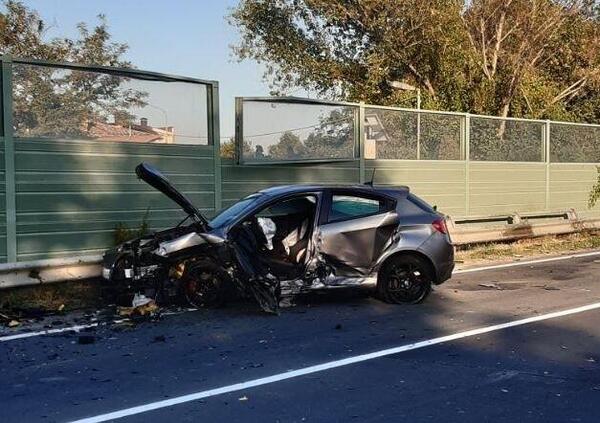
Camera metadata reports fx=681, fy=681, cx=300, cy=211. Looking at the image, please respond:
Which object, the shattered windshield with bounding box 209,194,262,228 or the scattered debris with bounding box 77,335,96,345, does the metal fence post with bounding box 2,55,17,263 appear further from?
the shattered windshield with bounding box 209,194,262,228

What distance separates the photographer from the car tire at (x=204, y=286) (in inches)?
319

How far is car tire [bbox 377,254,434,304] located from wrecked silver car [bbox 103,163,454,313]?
0.01 m

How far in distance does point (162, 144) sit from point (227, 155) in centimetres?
126

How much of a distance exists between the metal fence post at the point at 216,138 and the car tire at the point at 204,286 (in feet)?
9.33

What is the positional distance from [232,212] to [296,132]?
12.7ft

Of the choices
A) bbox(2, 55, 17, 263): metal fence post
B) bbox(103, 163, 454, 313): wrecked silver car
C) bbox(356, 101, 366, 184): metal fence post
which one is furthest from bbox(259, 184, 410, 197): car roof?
bbox(356, 101, 366, 184): metal fence post

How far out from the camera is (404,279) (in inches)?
343

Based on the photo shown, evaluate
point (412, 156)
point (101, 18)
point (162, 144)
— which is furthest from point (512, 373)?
point (101, 18)

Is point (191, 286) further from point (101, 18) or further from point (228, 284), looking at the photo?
point (101, 18)

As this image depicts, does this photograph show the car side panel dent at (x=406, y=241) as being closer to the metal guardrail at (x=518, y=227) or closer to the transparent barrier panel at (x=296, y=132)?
the transparent barrier panel at (x=296, y=132)

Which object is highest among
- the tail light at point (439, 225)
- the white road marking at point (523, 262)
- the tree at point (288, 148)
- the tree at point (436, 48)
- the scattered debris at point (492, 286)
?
the tree at point (436, 48)

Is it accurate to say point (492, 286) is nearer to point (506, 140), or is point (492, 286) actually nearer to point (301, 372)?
point (301, 372)

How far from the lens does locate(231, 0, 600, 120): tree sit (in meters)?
20.7

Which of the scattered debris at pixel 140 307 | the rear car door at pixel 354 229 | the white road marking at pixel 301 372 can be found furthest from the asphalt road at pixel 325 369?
the rear car door at pixel 354 229
